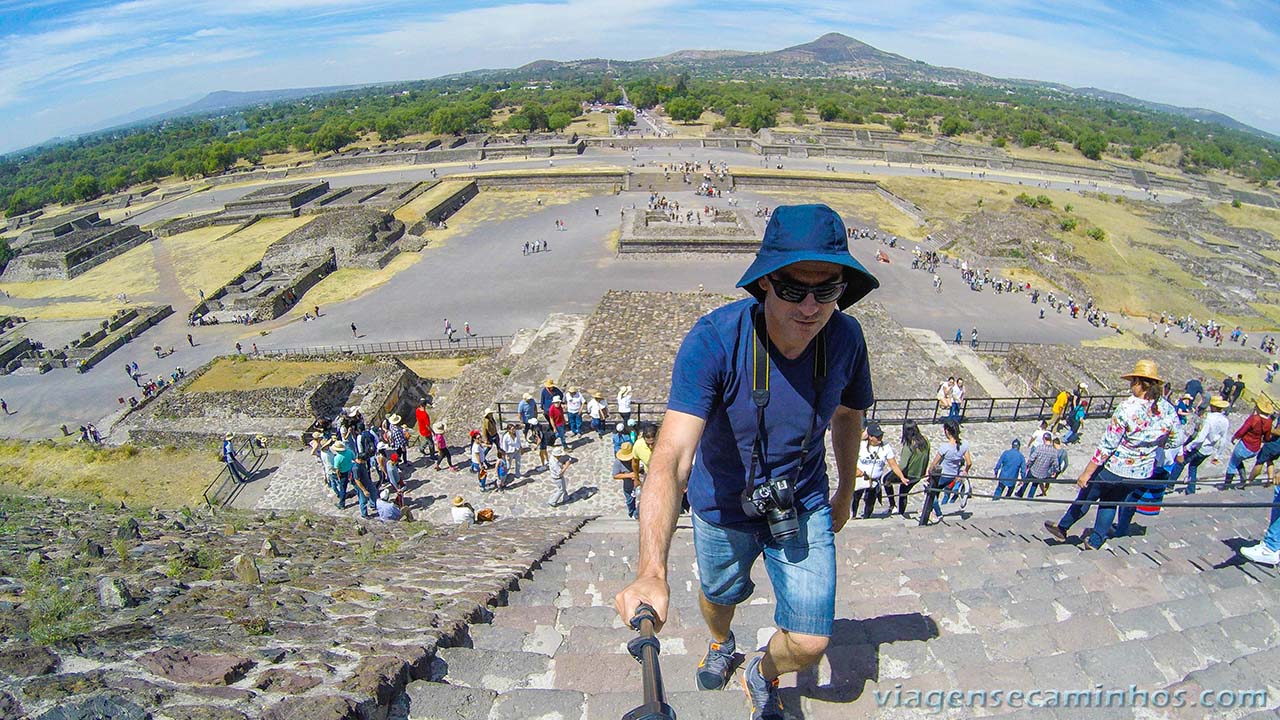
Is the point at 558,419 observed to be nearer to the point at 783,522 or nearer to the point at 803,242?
the point at 783,522

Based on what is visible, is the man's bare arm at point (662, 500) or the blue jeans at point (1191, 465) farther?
the blue jeans at point (1191, 465)

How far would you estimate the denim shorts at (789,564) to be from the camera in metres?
2.29

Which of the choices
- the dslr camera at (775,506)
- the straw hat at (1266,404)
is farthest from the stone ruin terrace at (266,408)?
the straw hat at (1266,404)

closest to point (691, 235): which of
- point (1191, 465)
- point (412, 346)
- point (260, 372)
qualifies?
point (412, 346)

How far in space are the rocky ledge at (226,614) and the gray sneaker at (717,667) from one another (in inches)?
A: 47.0

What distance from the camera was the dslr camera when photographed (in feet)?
7.23

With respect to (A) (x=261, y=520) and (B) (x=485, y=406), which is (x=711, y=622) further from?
(B) (x=485, y=406)

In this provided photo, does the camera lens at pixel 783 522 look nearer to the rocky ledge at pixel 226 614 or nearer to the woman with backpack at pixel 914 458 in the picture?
the rocky ledge at pixel 226 614

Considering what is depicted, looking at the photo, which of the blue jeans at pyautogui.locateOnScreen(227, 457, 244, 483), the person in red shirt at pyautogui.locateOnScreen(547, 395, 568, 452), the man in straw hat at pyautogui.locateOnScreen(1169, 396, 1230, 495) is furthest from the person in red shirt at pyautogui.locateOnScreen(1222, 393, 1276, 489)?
the blue jeans at pyautogui.locateOnScreen(227, 457, 244, 483)

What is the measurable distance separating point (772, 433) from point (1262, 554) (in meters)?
3.62

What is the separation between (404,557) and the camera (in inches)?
185

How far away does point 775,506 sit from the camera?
Answer: 2.23m

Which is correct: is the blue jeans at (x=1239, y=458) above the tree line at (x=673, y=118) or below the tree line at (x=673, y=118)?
below

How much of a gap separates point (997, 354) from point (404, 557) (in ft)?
60.3
